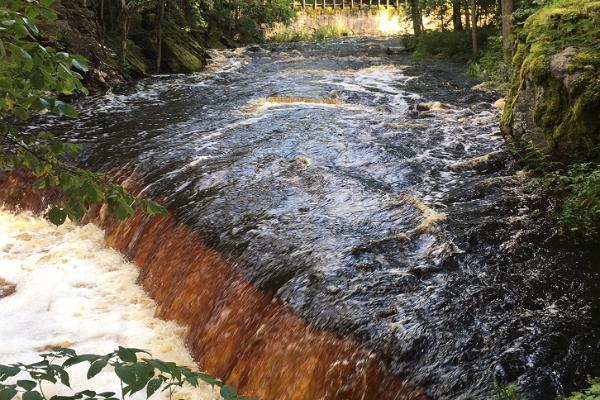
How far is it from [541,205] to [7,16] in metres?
4.96

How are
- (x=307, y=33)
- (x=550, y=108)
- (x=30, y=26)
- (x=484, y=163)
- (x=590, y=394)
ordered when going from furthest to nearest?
(x=307, y=33)
(x=484, y=163)
(x=550, y=108)
(x=590, y=394)
(x=30, y=26)

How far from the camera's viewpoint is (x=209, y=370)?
4.13 metres

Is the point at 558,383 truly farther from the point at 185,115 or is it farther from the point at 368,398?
the point at 185,115

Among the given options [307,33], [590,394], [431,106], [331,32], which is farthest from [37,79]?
[331,32]

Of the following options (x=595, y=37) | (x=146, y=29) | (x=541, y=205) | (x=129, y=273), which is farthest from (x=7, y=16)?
(x=146, y=29)

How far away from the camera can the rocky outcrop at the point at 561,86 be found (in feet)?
18.4

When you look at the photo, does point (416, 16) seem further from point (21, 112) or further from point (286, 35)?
point (21, 112)

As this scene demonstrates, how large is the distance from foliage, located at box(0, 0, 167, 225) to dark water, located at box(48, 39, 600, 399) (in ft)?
7.10

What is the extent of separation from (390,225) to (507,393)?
2.44 meters

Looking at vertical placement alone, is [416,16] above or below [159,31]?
above

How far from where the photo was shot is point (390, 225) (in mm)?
5258

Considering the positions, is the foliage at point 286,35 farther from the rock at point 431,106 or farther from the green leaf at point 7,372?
the green leaf at point 7,372

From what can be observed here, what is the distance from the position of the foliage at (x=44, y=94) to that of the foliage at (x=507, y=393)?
203cm

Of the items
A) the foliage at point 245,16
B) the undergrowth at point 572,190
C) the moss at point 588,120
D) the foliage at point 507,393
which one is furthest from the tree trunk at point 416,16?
the foliage at point 507,393
